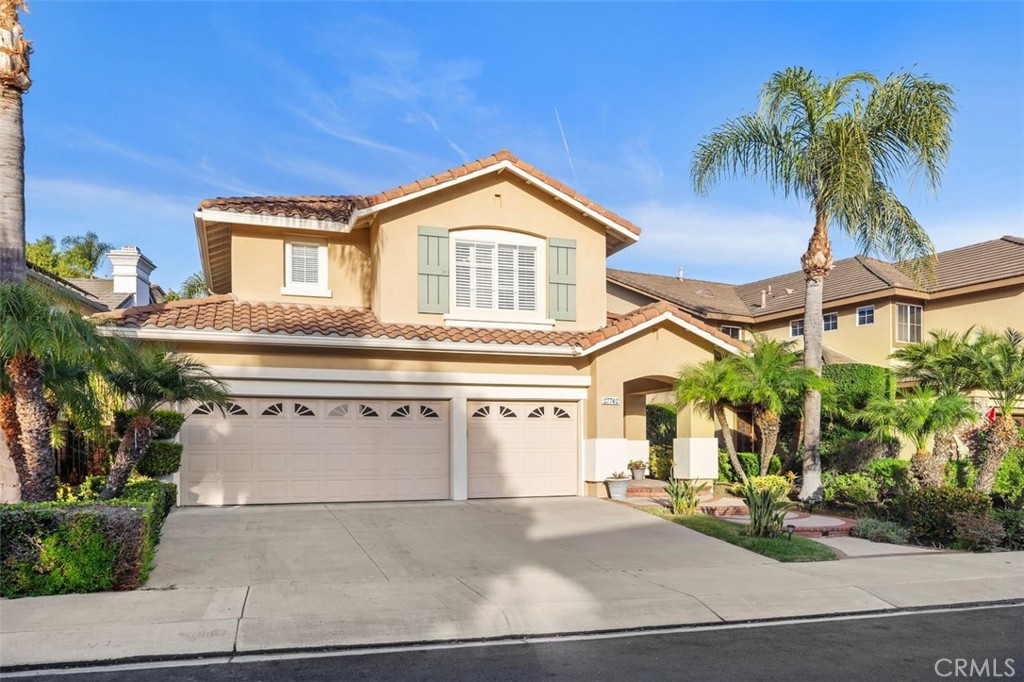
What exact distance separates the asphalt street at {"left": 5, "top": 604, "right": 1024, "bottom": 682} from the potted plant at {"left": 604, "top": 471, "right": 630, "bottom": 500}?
28.3 feet

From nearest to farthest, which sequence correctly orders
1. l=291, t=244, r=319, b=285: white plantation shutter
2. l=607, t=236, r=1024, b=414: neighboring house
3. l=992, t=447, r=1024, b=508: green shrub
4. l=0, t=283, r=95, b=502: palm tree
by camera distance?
1. l=0, t=283, r=95, b=502: palm tree
2. l=291, t=244, r=319, b=285: white plantation shutter
3. l=992, t=447, r=1024, b=508: green shrub
4. l=607, t=236, r=1024, b=414: neighboring house

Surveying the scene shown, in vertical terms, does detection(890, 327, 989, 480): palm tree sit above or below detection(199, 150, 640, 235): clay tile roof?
below

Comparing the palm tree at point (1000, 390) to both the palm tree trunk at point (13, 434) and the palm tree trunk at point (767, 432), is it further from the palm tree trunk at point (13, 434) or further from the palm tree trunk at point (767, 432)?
the palm tree trunk at point (13, 434)

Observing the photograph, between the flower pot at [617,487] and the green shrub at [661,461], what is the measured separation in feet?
10.8

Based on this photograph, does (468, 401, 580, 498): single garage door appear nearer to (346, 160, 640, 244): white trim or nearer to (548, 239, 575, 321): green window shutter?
(548, 239, 575, 321): green window shutter

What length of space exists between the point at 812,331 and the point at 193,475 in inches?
513

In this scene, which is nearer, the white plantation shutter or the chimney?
the white plantation shutter

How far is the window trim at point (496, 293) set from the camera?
57.3ft

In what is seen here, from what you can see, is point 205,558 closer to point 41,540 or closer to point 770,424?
point 41,540

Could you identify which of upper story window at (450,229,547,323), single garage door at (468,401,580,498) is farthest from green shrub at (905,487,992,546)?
upper story window at (450,229,547,323)

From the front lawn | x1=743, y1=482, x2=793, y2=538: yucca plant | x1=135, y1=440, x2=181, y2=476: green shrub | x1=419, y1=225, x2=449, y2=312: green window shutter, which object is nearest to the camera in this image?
the front lawn

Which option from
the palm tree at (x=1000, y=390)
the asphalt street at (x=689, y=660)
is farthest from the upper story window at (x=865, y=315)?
the asphalt street at (x=689, y=660)

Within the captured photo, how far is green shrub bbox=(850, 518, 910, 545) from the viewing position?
13750mm

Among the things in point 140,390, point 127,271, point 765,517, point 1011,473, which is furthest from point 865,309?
point 127,271
